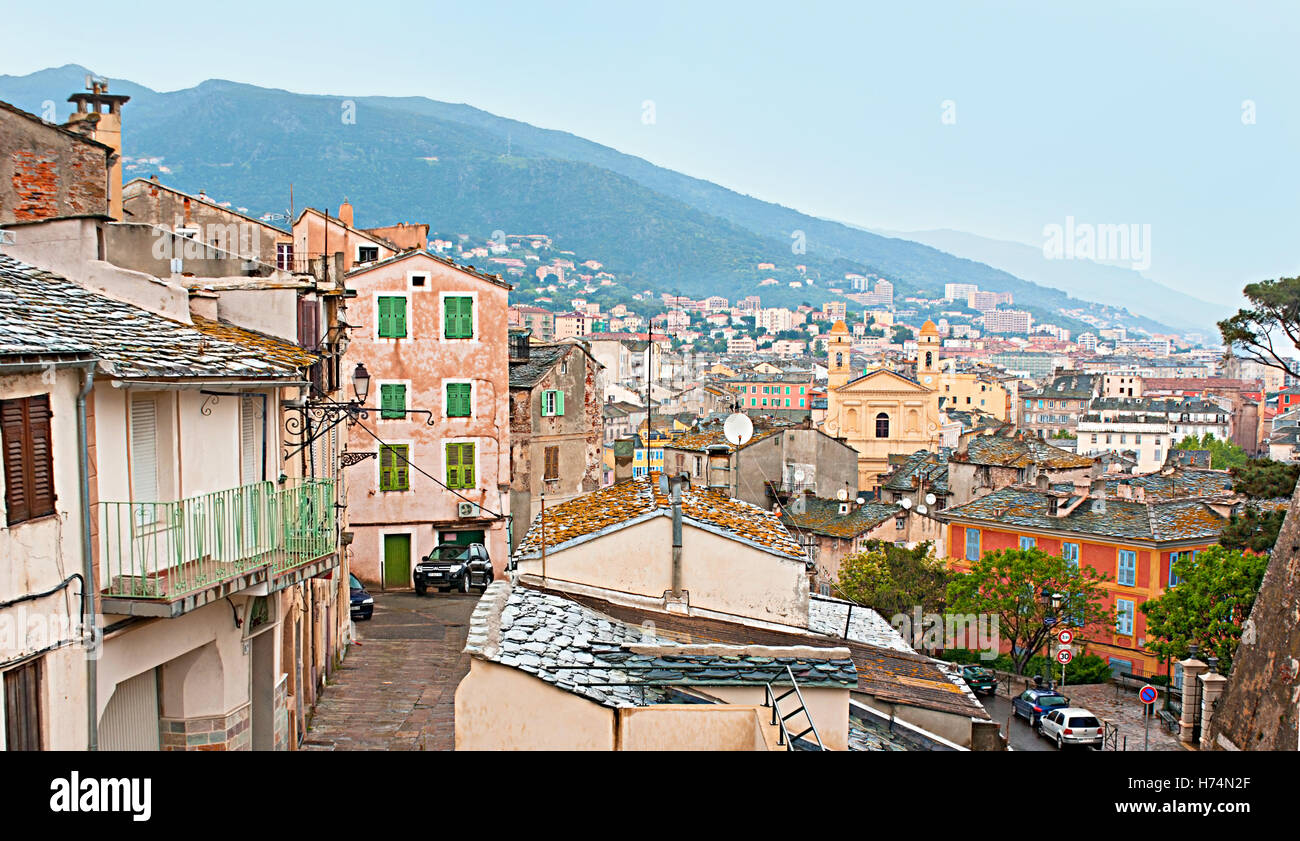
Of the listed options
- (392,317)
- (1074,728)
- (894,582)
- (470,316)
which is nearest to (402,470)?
(392,317)

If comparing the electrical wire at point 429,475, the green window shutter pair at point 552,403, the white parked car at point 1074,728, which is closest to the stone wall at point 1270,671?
the white parked car at point 1074,728

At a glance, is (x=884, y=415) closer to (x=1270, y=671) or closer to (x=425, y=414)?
(x=425, y=414)

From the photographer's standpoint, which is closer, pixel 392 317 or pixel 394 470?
pixel 392 317

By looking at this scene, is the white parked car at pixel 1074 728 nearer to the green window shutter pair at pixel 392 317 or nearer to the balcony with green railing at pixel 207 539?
the green window shutter pair at pixel 392 317

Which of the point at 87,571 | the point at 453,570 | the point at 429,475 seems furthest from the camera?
the point at 429,475

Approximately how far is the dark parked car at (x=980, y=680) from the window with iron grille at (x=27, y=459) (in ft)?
107

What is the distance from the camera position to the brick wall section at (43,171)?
16.5 metres

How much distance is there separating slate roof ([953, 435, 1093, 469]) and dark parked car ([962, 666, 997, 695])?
960 inches

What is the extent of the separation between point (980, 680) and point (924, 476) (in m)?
31.6

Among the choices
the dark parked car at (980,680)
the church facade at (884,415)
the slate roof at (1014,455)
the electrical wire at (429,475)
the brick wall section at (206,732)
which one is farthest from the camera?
the church facade at (884,415)

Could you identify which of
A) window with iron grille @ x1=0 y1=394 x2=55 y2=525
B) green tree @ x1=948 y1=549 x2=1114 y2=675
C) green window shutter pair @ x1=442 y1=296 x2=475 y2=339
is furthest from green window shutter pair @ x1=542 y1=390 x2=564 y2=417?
window with iron grille @ x1=0 y1=394 x2=55 y2=525

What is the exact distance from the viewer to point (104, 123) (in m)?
21.2
